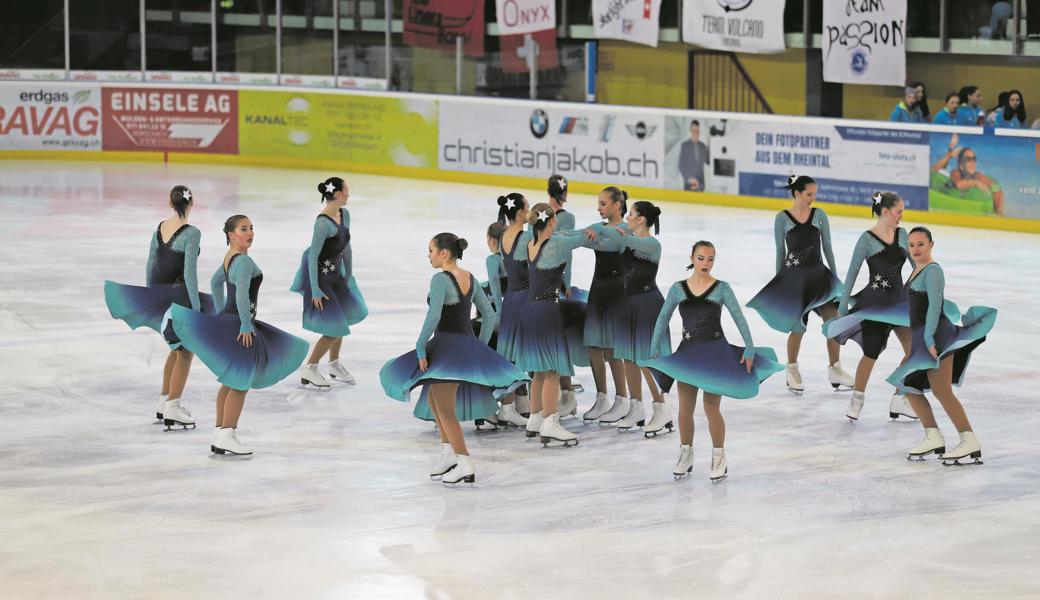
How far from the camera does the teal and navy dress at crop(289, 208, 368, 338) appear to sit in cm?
1184

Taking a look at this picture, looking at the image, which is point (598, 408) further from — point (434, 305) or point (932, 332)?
point (932, 332)

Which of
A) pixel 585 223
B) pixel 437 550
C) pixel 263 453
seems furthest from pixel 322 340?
pixel 585 223

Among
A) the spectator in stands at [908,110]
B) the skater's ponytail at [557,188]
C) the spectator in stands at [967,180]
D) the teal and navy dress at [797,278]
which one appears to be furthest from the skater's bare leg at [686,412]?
the spectator in stands at [908,110]

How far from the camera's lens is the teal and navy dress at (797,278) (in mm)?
11930

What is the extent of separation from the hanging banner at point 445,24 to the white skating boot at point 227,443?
17.8 m

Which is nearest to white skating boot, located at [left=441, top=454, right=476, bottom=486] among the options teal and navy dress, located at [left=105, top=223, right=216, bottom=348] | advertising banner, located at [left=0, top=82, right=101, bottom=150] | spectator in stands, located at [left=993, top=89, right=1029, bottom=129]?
teal and navy dress, located at [left=105, top=223, right=216, bottom=348]

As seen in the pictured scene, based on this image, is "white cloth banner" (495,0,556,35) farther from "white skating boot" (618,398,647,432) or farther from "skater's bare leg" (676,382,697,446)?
"skater's bare leg" (676,382,697,446)

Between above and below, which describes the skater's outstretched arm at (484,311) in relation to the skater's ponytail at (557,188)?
below

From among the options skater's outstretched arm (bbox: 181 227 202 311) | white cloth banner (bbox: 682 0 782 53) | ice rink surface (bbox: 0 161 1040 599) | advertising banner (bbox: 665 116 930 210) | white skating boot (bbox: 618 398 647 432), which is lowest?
ice rink surface (bbox: 0 161 1040 599)

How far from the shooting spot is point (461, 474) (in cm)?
937

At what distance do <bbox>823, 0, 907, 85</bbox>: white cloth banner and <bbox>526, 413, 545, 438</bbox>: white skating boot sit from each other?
13.5 metres

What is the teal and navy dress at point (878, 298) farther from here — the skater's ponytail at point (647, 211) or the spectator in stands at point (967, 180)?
the spectator in stands at point (967, 180)

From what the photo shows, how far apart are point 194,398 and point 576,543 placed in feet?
14.5

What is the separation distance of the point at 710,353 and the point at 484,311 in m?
1.31
